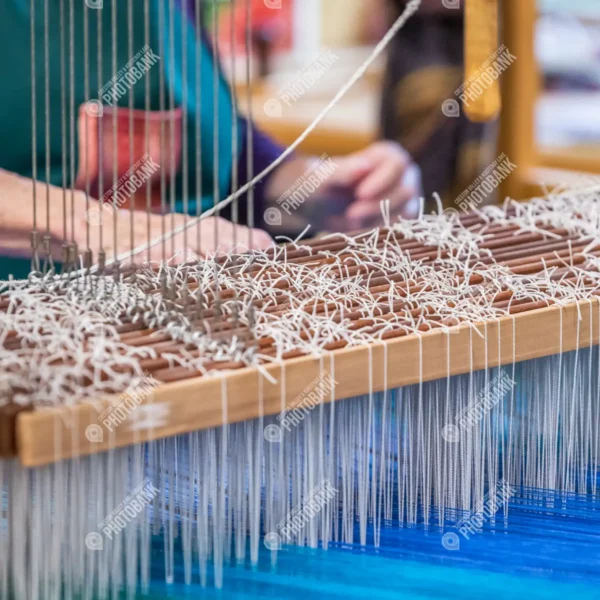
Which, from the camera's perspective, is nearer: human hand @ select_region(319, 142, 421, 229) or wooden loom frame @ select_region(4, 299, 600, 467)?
wooden loom frame @ select_region(4, 299, 600, 467)

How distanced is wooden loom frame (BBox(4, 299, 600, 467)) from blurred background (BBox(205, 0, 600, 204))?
990mm

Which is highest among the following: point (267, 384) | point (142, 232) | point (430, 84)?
point (430, 84)

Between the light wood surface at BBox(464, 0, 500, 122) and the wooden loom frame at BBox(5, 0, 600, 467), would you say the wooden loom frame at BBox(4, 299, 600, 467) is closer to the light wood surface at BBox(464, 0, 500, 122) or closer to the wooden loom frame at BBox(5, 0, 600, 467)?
the wooden loom frame at BBox(5, 0, 600, 467)

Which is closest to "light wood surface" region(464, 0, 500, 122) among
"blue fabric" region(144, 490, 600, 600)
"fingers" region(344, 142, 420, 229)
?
"fingers" region(344, 142, 420, 229)

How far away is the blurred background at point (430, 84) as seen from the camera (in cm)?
253

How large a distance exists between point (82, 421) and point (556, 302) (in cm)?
70

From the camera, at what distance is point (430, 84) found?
2721mm

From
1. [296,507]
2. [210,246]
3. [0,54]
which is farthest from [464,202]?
[296,507]

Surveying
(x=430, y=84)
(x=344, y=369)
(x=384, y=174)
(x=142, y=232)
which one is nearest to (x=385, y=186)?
(x=384, y=174)

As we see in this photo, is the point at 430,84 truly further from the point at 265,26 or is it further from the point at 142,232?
the point at 142,232

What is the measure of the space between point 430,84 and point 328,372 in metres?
1.55

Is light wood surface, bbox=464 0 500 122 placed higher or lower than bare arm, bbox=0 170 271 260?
higher

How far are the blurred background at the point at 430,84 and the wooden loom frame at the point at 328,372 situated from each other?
99 centimetres

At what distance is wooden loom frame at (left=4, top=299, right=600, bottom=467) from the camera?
3.79ft
